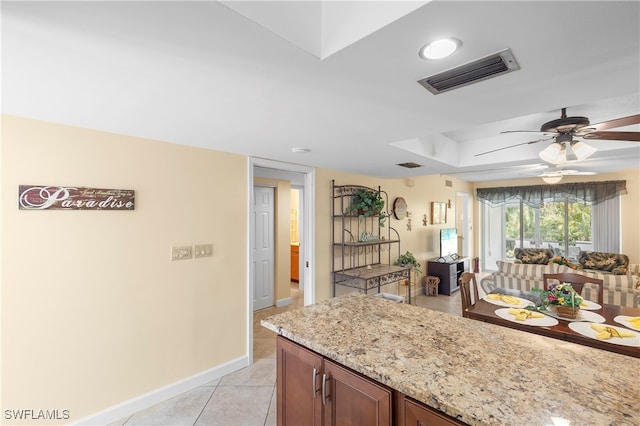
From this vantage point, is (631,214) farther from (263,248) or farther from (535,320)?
(263,248)

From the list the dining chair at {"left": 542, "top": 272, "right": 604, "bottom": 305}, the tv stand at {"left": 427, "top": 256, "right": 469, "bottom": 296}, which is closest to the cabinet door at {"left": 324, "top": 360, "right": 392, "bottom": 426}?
the dining chair at {"left": 542, "top": 272, "right": 604, "bottom": 305}

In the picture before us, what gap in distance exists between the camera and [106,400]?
2.16m

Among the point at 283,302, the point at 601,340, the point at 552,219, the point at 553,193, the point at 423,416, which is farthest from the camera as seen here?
the point at 552,219

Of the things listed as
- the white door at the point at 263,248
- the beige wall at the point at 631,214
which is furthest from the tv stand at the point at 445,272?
the white door at the point at 263,248

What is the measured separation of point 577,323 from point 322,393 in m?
1.95

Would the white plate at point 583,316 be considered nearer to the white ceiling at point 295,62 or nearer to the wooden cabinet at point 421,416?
the white ceiling at point 295,62

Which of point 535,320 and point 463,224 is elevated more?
point 463,224

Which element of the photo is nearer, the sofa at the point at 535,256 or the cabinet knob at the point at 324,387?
the cabinet knob at the point at 324,387

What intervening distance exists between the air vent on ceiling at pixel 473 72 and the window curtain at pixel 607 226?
22.1 feet

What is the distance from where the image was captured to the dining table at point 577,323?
175cm

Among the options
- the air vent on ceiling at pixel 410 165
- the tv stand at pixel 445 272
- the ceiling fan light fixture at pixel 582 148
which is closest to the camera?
the ceiling fan light fixture at pixel 582 148

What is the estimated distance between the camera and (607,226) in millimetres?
5777

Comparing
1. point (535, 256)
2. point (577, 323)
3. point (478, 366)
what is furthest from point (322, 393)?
point (535, 256)

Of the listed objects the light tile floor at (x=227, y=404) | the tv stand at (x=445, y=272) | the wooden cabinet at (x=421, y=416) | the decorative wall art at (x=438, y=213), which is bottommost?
the light tile floor at (x=227, y=404)
